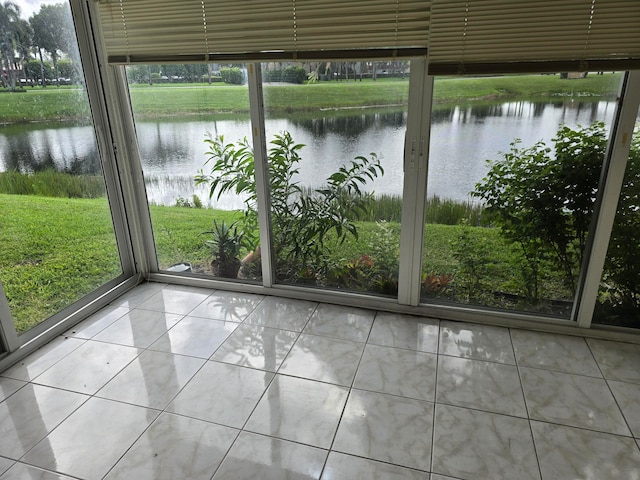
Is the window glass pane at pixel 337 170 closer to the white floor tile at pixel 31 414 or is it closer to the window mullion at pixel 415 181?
the window mullion at pixel 415 181

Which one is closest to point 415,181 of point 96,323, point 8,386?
point 96,323

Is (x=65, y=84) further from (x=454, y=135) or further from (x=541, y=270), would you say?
(x=541, y=270)

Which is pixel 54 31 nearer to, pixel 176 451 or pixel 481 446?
pixel 176 451

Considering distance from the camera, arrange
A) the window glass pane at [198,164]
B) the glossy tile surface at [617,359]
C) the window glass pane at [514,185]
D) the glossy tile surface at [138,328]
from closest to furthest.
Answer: the glossy tile surface at [617,359] < the window glass pane at [514,185] < the glossy tile surface at [138,328] < the window glass pane at [198,164]

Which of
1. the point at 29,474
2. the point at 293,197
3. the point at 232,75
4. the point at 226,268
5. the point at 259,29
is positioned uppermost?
the point at 259,29

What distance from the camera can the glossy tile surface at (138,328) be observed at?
2.55 metres

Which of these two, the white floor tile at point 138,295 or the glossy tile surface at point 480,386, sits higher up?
the white floor tile at point 138,295

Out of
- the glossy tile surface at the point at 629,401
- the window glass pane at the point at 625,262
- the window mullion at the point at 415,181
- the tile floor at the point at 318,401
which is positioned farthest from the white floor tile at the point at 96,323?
the window glass pane at the point at 625,262

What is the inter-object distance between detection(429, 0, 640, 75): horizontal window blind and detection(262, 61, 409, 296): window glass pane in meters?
0.32

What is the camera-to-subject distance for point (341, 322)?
8.88 ft

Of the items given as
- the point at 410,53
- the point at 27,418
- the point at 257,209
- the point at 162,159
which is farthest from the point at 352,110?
the point at 27,418

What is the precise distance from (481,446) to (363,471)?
1.67ft

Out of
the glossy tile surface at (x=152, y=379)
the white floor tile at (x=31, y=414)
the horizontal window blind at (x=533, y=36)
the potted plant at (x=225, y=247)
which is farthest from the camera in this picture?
the potted plant at (x=225, y=247)

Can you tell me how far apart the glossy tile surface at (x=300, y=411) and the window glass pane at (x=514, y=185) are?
1.09 metres
